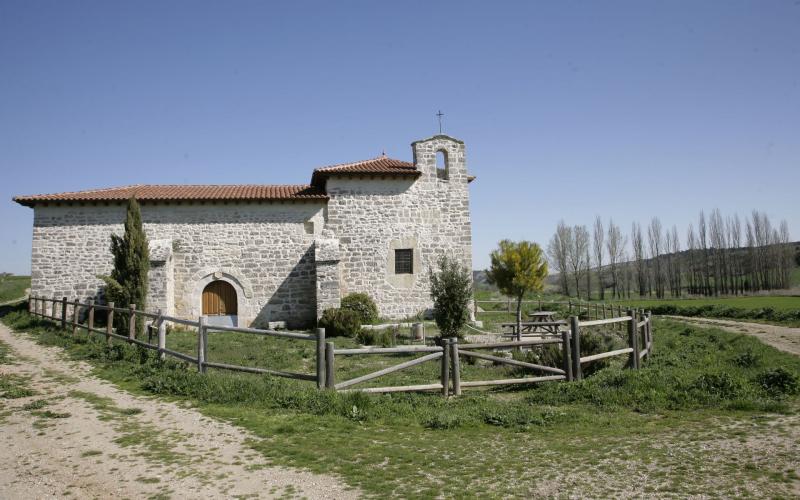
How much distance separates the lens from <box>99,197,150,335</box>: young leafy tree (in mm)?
16750

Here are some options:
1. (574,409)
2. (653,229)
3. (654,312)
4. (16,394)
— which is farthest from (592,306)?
(653,229)

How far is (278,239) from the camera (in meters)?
20.3

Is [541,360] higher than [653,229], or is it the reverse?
→ [653,229]

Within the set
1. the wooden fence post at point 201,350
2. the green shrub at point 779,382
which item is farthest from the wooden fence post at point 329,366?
the green shrub at point 779,382

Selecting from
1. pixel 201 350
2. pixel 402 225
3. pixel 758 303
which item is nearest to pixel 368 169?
pixel 402 225

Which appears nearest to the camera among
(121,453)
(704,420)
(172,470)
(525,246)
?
(172,470)

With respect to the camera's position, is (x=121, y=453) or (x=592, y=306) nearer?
(x=121, y=453)

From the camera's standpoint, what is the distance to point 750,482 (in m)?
4.56

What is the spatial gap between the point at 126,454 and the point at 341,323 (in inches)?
472

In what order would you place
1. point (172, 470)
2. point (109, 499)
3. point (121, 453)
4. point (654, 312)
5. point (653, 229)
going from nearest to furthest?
point (109, 499), point (172, 470), point (121, 453), point (654, 312), point (653, 229)

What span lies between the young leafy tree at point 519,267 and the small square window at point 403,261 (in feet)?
11.7

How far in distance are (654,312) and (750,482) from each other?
3165 cm

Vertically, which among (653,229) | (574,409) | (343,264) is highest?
(653,229)

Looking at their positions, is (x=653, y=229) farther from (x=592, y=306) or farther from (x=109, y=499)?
(x=109, y=499)
